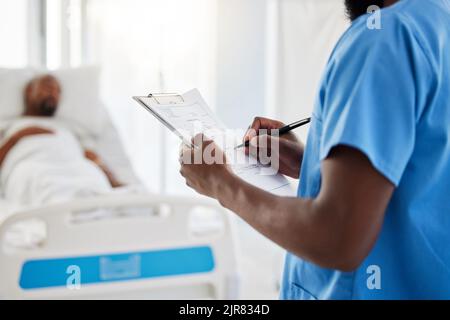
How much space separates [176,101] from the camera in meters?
0.80

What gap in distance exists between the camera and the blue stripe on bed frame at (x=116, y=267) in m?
1.41

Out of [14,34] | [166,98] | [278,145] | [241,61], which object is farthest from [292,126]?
[14,34]

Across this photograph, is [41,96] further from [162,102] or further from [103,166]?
[162,102]

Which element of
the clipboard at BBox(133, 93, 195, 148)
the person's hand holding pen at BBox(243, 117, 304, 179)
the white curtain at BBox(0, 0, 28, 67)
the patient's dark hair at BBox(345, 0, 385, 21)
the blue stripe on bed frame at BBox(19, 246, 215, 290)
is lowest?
the blue stripe on bed frame at BBox(19, 246, 215, 290)

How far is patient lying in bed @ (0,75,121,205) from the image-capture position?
6.37 ft

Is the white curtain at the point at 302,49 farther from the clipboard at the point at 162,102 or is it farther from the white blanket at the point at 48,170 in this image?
the clipboard at the point at 162,102

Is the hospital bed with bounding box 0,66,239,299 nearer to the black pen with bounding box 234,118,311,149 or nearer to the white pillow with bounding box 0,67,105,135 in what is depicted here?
the black pen with bounding box 234,118,311,149

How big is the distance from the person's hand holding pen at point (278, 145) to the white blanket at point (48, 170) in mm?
1078

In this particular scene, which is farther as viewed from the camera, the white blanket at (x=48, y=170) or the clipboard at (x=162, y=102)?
the white blanket at (x=48, y=170)

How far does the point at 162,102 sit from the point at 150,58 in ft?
6.94

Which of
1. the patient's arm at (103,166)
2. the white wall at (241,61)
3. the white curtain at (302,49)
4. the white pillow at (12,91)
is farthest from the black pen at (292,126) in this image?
the white wall at (241,61)

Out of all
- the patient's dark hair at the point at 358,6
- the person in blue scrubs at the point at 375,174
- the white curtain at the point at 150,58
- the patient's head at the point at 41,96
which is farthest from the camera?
the white curtain at the point at 150,58

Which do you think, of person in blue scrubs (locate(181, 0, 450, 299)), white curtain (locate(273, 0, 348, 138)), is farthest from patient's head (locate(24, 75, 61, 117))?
person in blue scrubs (locate(181, 0, 450, 299))

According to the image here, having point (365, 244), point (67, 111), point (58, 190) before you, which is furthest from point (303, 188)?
point (67, 111)
